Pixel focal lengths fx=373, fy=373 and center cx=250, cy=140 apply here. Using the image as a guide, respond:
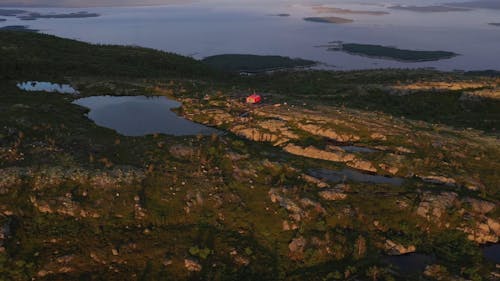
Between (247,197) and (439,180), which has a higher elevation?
(439,180)

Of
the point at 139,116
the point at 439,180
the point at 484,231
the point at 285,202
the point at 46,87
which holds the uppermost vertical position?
the point at 46,87

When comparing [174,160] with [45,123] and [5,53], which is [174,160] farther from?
[5,53]

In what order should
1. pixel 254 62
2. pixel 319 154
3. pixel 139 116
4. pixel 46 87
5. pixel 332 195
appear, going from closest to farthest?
pixel 332 195, pixel 319 154, pixel 139 116, pixel 46 87, pixel 254 62

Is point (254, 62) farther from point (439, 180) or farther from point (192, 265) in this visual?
point (192, 265)

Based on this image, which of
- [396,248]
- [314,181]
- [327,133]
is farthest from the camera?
[327,133]

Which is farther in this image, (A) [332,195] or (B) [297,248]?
(A) [332,195]

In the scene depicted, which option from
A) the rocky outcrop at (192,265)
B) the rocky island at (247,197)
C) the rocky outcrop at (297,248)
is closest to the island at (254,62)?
the rocky island at (247,197)

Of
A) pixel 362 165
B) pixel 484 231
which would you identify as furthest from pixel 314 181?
pixel 484 231

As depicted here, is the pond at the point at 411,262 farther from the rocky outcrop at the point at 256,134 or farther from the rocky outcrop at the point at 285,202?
the rocky outcrop at the point at 256,134

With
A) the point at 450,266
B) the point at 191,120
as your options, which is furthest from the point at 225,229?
the point at 191,120
